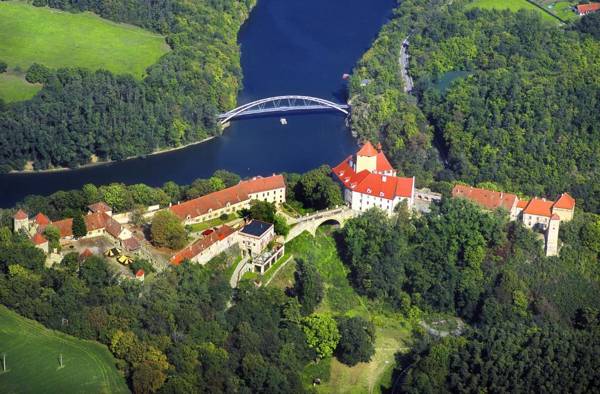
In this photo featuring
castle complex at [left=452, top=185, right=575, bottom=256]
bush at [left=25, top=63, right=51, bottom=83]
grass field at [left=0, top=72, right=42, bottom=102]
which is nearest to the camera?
castle complex at [left=452, top=185, right=575, bottom=256]

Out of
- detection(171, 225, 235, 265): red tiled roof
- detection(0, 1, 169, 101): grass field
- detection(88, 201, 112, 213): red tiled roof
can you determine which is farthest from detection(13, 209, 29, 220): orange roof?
detection(0, 1, 169, 101): grass field

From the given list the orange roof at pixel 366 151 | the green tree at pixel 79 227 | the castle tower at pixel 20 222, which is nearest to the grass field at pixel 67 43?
the castle tower at pixel 20 222

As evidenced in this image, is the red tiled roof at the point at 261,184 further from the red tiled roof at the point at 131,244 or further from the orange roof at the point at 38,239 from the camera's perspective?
the orange roof at the point at 38,239

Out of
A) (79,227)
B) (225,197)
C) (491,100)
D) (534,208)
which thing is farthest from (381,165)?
(491,100)

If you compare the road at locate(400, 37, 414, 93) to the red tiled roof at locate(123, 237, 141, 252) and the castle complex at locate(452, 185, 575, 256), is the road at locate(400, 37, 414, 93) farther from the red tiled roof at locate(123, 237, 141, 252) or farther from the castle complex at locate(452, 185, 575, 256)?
the red tiled roof at locate(123, 237, 141, 252)

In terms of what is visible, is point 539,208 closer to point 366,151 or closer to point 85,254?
point 366,151

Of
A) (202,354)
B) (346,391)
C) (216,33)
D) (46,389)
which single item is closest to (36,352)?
(46,389)

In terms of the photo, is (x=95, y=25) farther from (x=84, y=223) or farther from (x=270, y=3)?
(x=84, y=223)
